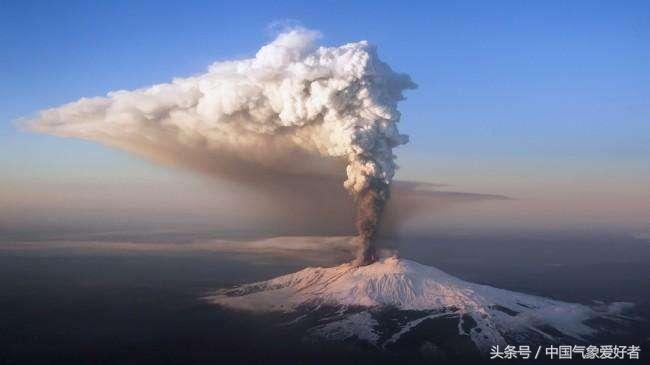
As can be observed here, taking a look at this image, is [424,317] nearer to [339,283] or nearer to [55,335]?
[339,283]

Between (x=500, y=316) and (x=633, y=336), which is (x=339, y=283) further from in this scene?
(x=633, y=336)

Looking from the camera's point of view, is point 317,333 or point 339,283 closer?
point 317,333

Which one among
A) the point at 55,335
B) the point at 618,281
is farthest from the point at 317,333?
the point at 618,281

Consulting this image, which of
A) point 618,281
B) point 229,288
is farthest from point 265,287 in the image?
point 618,281

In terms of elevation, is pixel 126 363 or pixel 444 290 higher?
pixel 444 290

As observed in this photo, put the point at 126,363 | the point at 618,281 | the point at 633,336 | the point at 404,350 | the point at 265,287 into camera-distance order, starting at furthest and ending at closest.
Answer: the point at 618,281, the point at 265,287, the point at 633,336, the point at 404,350, the point at 126,363

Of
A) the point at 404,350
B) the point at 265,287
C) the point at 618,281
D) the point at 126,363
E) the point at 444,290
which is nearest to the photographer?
the point at 126,363
